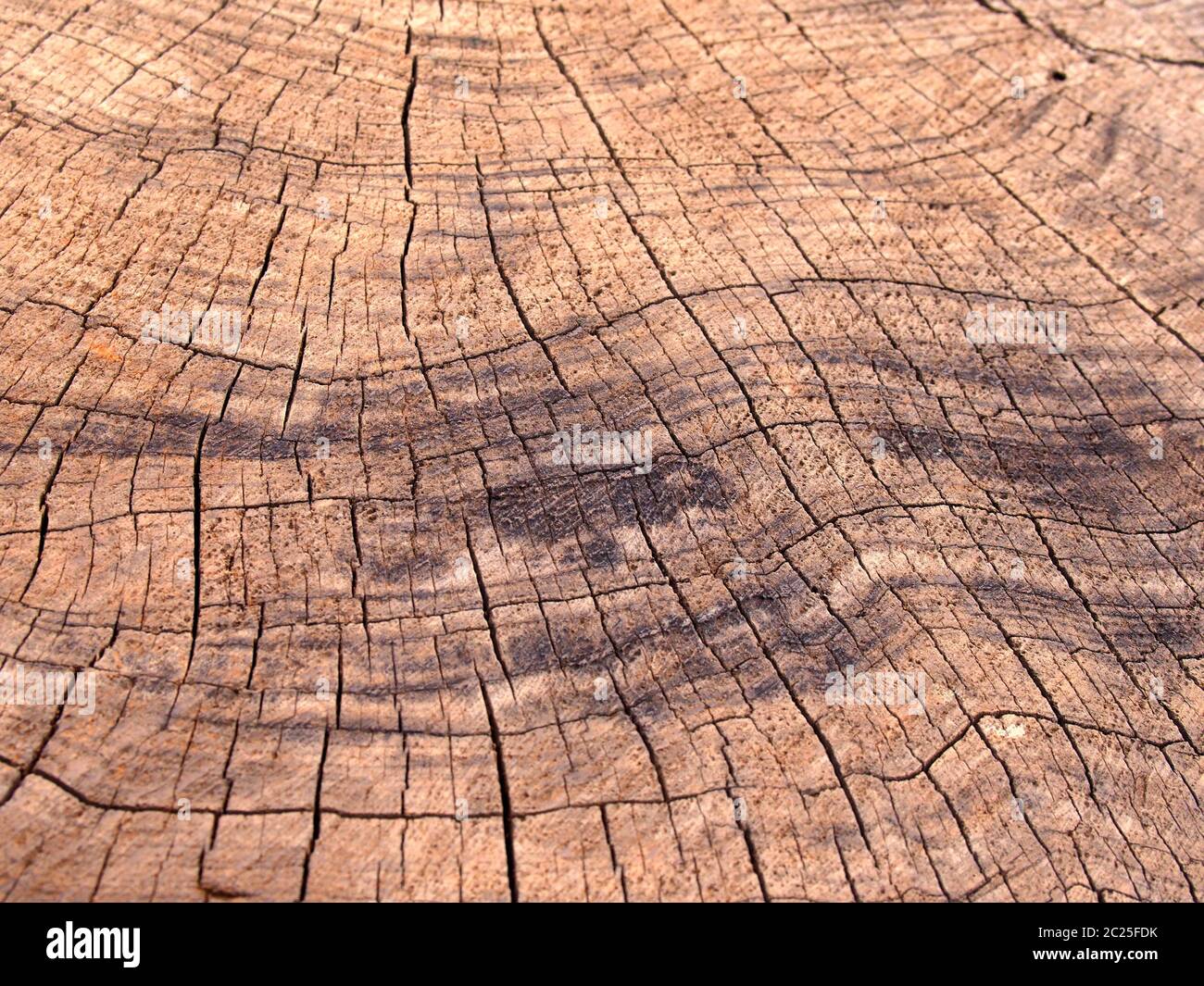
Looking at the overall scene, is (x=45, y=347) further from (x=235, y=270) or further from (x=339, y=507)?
(x=339, y=507)

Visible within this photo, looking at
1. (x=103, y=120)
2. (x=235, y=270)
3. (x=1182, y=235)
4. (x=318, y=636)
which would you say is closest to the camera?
(x=318, y=636)

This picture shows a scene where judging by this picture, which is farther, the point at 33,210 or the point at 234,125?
the point at 234,125

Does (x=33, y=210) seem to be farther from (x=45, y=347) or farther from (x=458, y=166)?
(x=458, y=166)

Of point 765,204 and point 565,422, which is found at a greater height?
point 765,204
